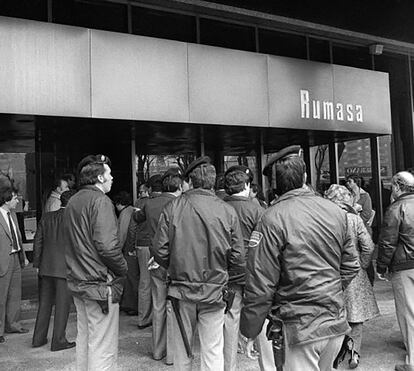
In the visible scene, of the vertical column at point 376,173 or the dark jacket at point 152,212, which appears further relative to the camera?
the vertical column at point 376,173

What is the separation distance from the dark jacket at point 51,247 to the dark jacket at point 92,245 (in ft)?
5.06

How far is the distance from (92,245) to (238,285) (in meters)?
1.33

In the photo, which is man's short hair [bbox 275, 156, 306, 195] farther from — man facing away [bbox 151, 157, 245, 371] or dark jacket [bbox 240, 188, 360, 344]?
man facing away [bbox 151, 157, 245, 371]

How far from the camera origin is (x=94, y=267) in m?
3.75

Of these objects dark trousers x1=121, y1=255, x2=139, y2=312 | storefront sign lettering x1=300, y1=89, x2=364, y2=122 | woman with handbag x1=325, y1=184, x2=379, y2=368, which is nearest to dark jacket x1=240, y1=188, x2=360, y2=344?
woman with handbag x1=325, y1=184, x2=379, y2=368

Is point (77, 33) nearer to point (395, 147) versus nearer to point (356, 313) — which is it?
point (356, 313)

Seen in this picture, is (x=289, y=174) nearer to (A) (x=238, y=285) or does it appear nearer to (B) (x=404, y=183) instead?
(A) (x=238, y=285)

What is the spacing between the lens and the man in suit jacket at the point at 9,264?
5625 mm

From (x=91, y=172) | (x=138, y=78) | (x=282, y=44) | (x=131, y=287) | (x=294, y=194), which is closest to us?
(x=294, y=194)

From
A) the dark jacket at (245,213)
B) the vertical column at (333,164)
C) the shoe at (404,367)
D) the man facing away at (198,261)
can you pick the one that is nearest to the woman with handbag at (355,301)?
the shoe at (404,367)

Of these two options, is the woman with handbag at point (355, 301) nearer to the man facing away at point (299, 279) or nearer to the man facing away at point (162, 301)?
the man facing away at point (162, 301)

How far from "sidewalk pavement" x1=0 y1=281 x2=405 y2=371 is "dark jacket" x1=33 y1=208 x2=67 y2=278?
0.87 metres

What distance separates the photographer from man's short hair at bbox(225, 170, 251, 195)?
450cm

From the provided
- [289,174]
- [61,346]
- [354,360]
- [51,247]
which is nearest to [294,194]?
[289,174]
